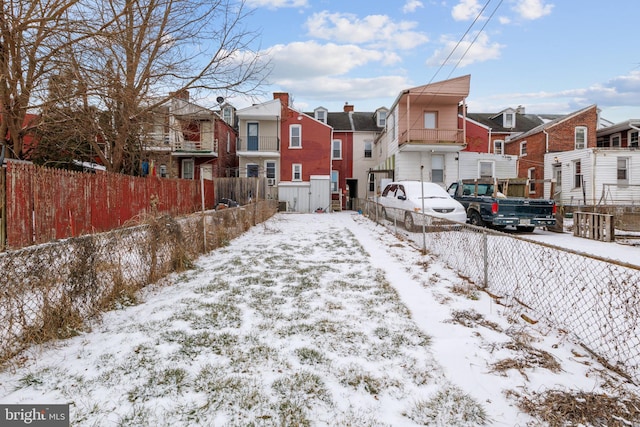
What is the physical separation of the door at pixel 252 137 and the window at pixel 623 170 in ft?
77.1

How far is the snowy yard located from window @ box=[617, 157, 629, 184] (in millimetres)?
22048

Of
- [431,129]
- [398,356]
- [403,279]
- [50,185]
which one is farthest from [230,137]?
[398,356]

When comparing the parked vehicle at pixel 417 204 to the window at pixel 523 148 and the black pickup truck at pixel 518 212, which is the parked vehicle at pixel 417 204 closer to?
the black pickup truck at pixel 518 212

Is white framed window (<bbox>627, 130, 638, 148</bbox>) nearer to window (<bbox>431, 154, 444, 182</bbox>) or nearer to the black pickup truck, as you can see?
window (<bbox>431, 154, 444, 182</bbox>)

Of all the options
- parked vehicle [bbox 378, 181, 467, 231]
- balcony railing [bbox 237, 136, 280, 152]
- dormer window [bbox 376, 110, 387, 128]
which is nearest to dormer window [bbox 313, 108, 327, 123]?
dormer window [bbox 376, 110, 387, 128]

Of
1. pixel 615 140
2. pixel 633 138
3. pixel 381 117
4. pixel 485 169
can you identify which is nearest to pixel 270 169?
pixel 381 117

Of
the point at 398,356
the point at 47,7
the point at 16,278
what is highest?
the point at 47,7

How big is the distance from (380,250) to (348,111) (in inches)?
1183

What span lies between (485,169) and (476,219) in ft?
34.3

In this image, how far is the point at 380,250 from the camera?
9117 mm

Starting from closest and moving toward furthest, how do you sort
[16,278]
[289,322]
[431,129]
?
[16,278] < [289,322] < [431,129]

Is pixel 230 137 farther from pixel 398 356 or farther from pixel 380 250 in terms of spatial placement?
pixel 398 356

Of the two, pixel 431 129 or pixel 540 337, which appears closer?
pixel 540 337

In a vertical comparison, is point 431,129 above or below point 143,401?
above
